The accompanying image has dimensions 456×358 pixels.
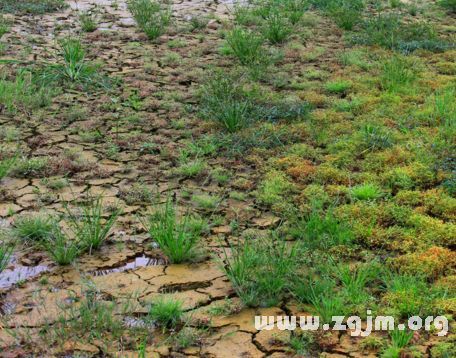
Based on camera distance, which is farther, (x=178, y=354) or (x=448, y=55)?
(x=448, y=55)

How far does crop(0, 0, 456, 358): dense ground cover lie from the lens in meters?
2.67

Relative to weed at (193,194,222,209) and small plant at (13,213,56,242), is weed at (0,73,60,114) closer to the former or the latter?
small plant at (13,213,56,242)

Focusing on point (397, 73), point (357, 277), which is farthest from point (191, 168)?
point (397, 73)

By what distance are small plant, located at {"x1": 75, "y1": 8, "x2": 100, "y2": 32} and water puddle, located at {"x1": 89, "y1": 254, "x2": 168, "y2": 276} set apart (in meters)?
5.23

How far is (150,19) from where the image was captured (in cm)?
755

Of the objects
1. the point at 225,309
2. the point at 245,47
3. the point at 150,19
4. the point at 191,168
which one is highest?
the point at 150,19

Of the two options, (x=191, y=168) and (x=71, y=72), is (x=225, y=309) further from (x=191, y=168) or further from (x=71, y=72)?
(x=71, y=72)

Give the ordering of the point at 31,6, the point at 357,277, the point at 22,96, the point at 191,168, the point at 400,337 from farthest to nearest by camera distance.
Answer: the point at 31,6
the point at 22,96
the point at 191,168
the point at 357,277
the point at 400,337

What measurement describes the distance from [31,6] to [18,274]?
663cm

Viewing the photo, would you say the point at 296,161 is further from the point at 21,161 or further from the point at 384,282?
the point at 21,161

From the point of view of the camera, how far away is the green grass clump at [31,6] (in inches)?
323

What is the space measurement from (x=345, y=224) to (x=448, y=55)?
4.04 m

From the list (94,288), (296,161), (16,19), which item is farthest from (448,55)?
(16,19)

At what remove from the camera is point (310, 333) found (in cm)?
260
